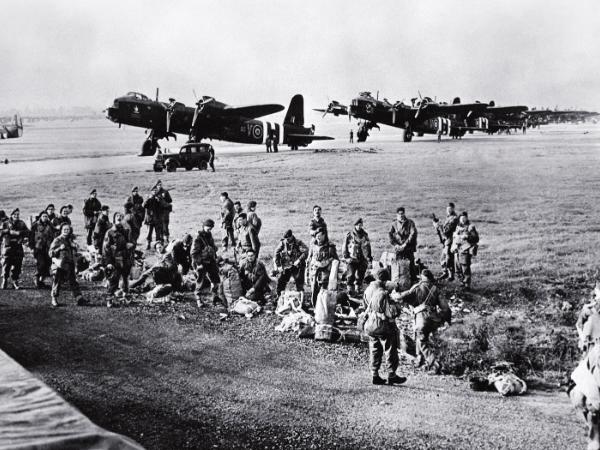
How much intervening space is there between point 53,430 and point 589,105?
12975 mm

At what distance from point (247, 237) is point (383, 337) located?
190 inches

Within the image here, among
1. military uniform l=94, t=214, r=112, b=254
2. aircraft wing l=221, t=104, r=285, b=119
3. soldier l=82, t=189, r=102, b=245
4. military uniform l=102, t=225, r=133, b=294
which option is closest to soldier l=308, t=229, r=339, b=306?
military uniform l=102, t=225, r=133, b=294

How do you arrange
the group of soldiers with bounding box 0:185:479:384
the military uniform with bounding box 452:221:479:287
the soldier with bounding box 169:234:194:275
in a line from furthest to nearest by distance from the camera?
the soldier with bounding box 169:234:194:275 < the military uniform with bounding box 452:221:479:287 < the group of soldiers with bounding box 0:185:479:384

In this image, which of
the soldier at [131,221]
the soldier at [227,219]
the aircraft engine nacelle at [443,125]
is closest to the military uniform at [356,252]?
the soldier at [227,219]

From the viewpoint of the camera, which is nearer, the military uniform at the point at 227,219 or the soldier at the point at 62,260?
the soldier at the point at 62,260

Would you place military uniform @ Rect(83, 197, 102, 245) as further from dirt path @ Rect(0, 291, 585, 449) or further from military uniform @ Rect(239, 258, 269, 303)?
military uniform @ Rect(239, 258, 269, 303)

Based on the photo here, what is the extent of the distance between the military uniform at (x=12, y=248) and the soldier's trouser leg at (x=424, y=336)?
25.7 ft

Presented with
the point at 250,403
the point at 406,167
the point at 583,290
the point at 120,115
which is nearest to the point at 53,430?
the point at 250,403

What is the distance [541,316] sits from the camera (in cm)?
947

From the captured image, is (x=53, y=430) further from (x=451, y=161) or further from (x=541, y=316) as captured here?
(x=451, y=161)

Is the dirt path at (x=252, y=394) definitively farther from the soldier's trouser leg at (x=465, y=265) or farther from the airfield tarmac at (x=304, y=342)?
the soldier's trouser leg at (x=465, y=265)

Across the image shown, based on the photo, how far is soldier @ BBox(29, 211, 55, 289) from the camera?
11.0 m

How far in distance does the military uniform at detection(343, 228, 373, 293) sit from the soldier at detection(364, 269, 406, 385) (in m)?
3.40

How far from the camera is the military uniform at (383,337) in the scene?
6598 millimetres
